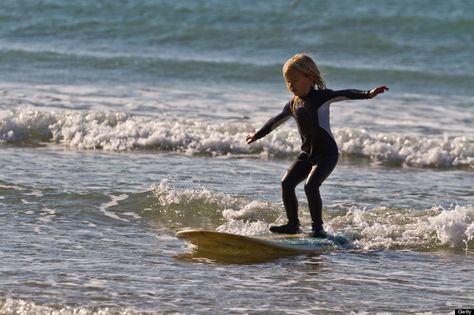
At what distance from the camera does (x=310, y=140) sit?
9.51 metres

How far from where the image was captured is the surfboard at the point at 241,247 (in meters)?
8.84

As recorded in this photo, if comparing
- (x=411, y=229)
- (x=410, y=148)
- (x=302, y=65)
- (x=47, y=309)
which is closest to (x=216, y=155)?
(x=410, y=148)

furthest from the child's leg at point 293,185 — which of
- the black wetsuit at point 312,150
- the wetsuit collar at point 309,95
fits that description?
the wetsuit collar at point 309,95

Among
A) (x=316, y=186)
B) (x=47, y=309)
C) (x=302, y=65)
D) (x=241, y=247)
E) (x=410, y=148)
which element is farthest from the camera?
(x=410, y=148)

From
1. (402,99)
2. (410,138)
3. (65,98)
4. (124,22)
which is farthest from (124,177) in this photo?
(124,22)

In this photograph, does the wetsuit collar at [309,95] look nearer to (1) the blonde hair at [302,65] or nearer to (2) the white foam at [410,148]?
(1) the blonde hair at [302,65]

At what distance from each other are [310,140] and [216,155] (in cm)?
476

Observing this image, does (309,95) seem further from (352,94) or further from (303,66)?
(352,94)

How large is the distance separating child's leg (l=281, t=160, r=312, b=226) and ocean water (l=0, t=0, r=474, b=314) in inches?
16.9

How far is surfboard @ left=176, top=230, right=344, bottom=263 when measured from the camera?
8.84 m

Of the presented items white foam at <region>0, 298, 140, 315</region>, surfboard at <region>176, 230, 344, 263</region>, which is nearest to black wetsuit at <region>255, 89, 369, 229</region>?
surfboard at <region>176, 230, 344, 263</region>

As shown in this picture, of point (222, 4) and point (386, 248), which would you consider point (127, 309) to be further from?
point (222, 4)

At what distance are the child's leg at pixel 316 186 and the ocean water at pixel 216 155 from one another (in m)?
0.39

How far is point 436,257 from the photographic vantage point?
920 centimetres
